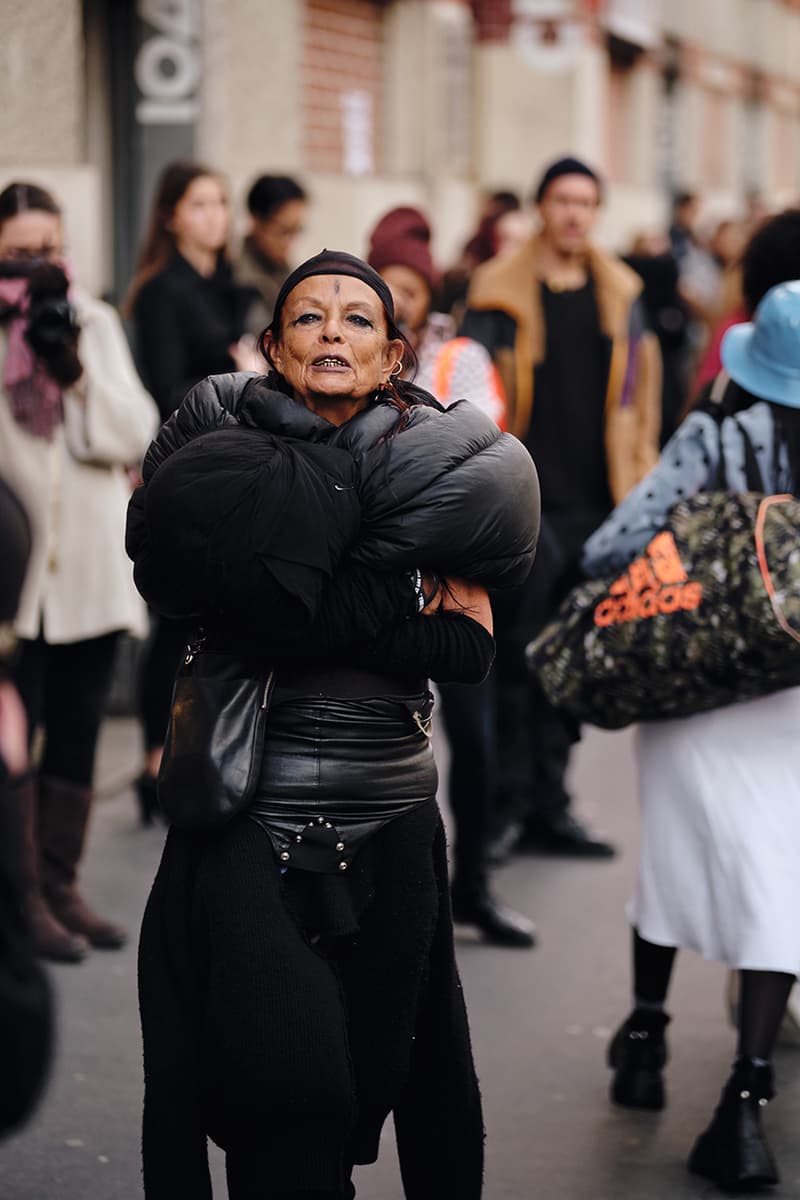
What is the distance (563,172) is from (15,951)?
466 centimetres

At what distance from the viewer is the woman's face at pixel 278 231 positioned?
25.3ft

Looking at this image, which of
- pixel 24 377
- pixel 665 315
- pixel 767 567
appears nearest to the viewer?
pixel 767 567

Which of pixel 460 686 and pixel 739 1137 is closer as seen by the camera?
pixel 739 1137

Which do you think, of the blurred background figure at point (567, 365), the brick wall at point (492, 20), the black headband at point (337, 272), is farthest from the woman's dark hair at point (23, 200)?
the brick wall at point (492, 20)

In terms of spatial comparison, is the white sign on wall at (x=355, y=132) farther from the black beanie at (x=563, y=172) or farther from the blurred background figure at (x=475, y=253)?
the black beanie at (x=563, y=172)

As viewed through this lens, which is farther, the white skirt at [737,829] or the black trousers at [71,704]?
the black trousers at [71,704]

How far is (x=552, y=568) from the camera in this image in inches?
255

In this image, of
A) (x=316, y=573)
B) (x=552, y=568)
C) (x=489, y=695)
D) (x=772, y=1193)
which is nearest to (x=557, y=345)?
(x=552, y=568)

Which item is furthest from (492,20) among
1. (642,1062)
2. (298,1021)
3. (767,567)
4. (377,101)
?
(298,1021)

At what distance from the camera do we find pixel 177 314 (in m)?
6.88

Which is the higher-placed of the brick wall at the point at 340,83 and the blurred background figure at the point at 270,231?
the brick wall at the point at 340,83

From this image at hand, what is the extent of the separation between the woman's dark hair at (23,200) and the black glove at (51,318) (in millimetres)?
241

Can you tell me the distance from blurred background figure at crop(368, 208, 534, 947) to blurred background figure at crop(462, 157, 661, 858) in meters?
0.67

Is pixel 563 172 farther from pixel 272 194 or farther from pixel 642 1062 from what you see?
pixel 642 1062
